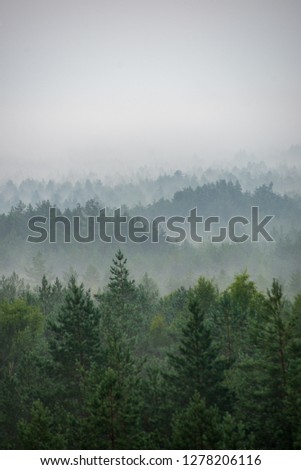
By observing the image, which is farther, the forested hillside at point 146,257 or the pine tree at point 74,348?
the forested hillside at point 146,257

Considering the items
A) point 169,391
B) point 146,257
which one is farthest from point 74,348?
point 146,257

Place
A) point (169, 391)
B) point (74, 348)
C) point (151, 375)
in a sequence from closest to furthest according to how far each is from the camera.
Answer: point (169, 391)
point (151, 375)
point (74, 348)

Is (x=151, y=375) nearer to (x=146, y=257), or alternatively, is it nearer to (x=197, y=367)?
(x=197, y=367)

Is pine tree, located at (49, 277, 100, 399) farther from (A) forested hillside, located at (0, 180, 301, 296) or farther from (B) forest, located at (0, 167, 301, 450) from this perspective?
(A) forested hillside, located at (0, 180, 301, 296)

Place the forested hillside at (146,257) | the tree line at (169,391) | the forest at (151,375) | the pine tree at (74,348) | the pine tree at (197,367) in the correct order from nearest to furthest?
the tree line at (169,391) < the forest at (151,375) < the pine tree at (197,367) < the pine tree at (74,348) < the forested hillside at (146,257)

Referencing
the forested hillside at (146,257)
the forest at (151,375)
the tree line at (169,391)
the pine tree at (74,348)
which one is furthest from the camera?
the forested hillside at (146,257)

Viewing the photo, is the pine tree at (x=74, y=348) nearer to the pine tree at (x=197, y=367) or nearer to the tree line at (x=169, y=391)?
the tree line at (x=169, y=391)

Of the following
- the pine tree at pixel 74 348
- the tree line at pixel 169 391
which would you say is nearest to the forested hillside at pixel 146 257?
the pine tree at pixel 74 348
